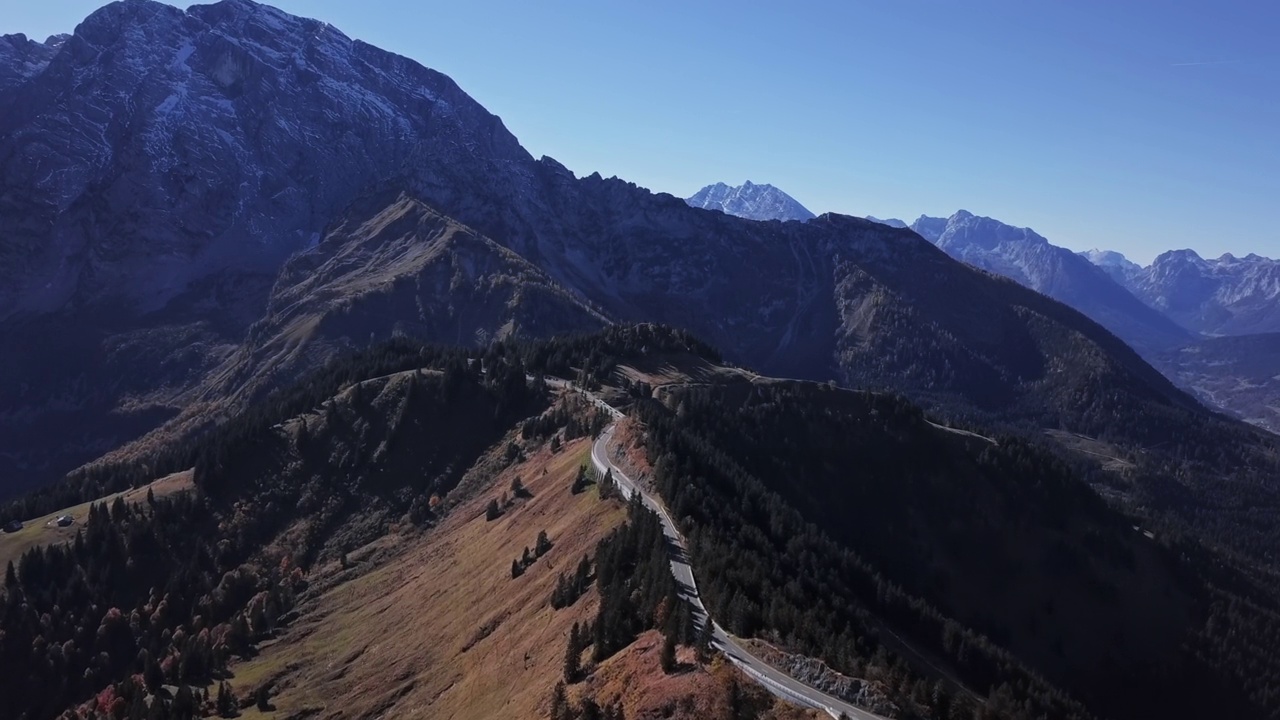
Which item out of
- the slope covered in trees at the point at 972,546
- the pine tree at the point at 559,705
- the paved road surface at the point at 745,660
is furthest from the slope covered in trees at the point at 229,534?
the pine tree at the point at 559,705

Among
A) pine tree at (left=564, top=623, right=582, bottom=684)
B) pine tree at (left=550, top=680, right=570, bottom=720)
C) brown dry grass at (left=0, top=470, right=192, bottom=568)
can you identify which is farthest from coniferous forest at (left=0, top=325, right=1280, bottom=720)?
pine tree at (left=550, top=680, right=570, bottom=720)

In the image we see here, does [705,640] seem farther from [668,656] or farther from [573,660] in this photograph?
[573,660]

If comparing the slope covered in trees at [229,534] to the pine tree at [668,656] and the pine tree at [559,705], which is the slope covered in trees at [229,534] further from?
the pine tree at [668,656]

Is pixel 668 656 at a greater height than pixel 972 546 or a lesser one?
greater

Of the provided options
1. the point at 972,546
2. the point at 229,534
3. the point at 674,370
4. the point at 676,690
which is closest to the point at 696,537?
the point at 676,690

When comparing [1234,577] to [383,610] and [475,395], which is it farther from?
[383,610]

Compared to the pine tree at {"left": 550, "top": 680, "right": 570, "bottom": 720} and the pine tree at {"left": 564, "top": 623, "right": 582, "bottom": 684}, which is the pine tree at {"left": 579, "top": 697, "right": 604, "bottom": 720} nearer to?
the pine tree at {"left": 550, "top": 680, "right": 570, "bottom": 720}
